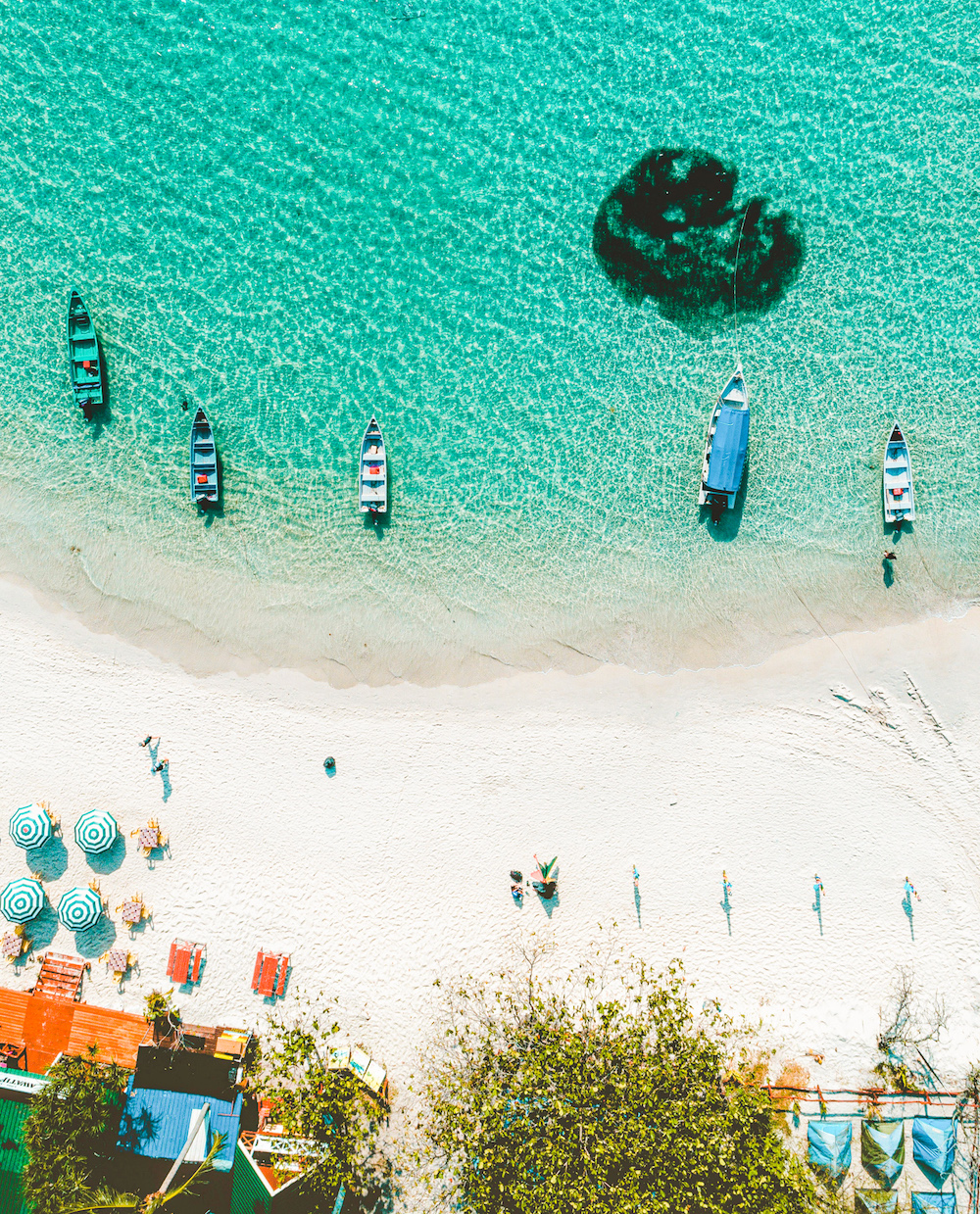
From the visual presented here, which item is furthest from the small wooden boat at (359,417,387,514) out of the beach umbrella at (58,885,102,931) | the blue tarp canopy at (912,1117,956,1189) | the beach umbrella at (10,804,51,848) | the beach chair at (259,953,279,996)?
the blue tarp canopy at (912,1117,956,1189)

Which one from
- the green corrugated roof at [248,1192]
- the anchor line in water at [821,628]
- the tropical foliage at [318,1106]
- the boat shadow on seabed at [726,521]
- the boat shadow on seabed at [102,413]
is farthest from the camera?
the boat shadow on seabed at [102,413]

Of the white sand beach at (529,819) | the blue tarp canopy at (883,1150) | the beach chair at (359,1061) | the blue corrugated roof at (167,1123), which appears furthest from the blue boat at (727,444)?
the blue corrugated roof at (167,1123)

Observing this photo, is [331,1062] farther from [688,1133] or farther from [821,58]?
[821,58]

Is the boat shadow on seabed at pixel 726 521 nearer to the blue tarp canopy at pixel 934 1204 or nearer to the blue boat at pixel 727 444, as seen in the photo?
the blue boat at pixel 727 444

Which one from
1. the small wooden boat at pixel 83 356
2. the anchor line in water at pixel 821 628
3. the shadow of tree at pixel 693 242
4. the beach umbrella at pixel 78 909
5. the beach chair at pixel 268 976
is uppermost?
the shadow of tree at pixel 693 242

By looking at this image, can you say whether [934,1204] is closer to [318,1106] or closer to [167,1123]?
[318,1106]

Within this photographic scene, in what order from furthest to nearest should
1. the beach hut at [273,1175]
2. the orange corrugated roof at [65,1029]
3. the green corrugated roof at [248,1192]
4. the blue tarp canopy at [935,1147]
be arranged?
the orange corrugated roof at [65,1029] → the blue tarp canopy at [935,1147] → the green corrugated roof at [248,1192] → the beach hut at [273,1175]

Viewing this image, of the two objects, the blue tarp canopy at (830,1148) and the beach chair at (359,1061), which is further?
the beach chair at (359,1061)

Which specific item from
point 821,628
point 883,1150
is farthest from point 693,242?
point 883,1150
